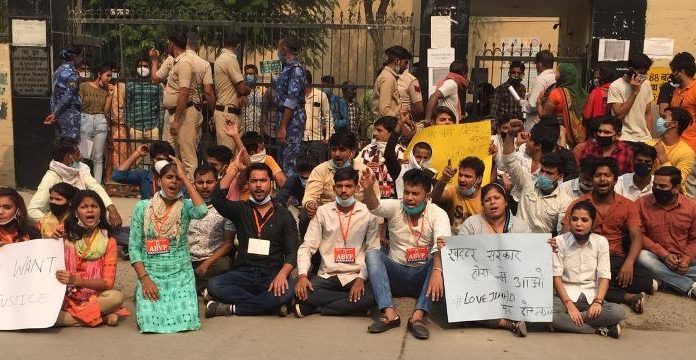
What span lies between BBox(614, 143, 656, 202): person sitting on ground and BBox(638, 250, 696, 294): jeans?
572 mm

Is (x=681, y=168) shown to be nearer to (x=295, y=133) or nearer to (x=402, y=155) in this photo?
(x=402, y=155)

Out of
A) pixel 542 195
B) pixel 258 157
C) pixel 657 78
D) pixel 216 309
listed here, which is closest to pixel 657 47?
pixel 657 78

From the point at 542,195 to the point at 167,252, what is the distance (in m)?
3.02

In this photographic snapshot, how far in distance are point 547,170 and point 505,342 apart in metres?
1.64

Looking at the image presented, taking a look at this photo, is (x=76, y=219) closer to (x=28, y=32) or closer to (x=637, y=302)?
(x=637, y=302)

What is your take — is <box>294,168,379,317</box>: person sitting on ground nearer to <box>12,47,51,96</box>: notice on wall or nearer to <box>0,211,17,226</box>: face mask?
<box>0,211,17,226</box>: face mask

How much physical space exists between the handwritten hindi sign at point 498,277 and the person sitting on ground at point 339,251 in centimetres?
69

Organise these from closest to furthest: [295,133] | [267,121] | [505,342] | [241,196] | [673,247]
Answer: [505,342]
[673,247]
[241,196]
[295,133]
[267,121]

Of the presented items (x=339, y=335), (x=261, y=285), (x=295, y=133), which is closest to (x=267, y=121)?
(x=295, y=133)

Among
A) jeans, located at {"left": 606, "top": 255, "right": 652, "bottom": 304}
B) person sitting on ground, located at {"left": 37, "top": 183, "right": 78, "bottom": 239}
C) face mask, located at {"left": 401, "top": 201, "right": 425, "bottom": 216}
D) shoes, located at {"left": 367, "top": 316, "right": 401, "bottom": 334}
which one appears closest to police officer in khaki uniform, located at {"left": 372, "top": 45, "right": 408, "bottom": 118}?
face mask, located at {"left": 401, "top": 201, "right": 425, "bottom": 216}

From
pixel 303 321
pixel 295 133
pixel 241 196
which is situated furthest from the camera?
pixel 295 133

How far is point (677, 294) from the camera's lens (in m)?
6.95

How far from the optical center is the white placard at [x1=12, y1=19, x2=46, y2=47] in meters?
11.0

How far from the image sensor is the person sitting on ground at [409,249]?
6.30 metres
